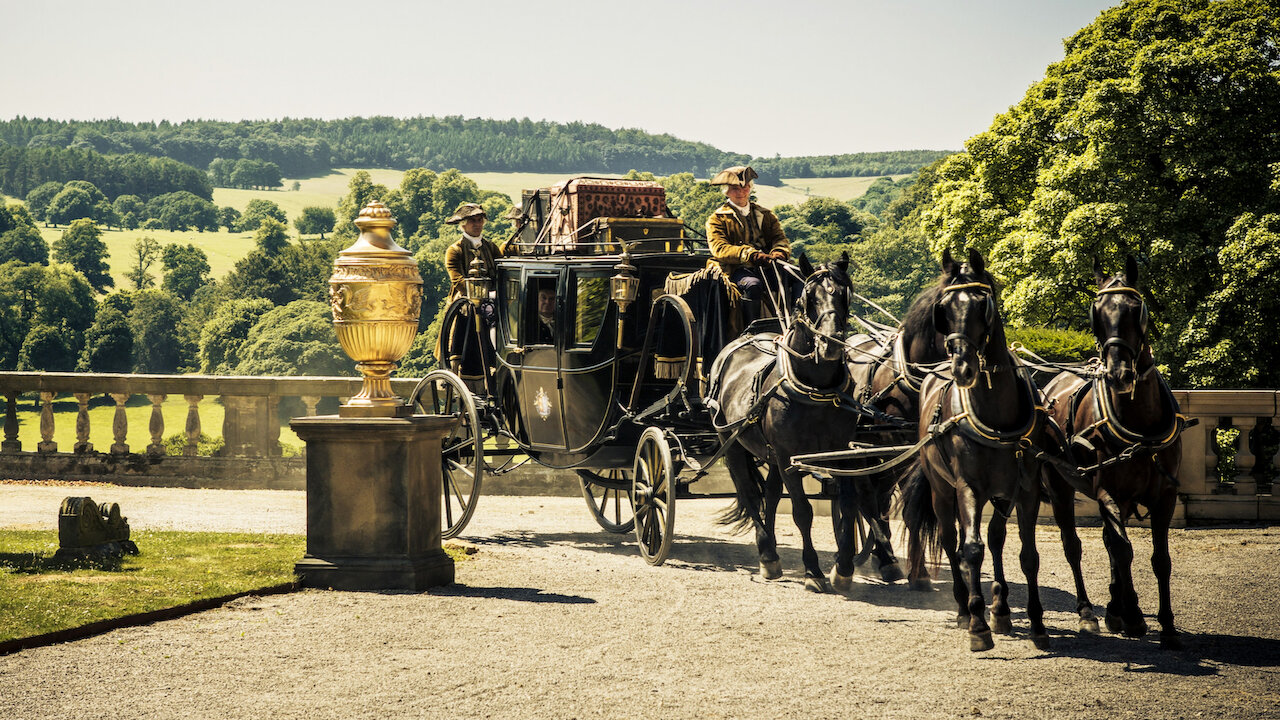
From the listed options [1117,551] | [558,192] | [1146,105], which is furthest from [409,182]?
[1117,551]

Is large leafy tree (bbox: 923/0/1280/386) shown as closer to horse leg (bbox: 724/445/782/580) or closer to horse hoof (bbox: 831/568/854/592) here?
horse leg (bbox: 724/445/782/580)

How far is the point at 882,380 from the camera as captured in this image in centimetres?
1026

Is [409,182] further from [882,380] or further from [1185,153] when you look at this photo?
[882,380]

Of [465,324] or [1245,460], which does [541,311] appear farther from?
[1245,460]

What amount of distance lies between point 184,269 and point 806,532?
113m

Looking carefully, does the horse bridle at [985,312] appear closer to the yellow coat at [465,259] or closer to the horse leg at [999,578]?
the horse leg at [999,578]

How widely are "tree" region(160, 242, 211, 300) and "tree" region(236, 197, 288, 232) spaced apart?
24.0 m

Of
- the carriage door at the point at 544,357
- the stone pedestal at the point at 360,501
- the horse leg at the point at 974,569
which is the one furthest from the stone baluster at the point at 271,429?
the horse leg at the point at 974,569

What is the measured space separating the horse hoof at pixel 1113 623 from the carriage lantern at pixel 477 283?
22.2 feet

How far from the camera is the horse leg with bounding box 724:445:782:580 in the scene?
996 centimetres

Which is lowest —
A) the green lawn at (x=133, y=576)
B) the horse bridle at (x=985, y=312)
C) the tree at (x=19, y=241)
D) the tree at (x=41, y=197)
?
the green lawn at (x=133, y=576)

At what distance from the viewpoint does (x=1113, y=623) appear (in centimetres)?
775

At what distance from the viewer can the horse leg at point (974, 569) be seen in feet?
23.8

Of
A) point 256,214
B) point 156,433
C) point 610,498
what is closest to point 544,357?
point 610,498
